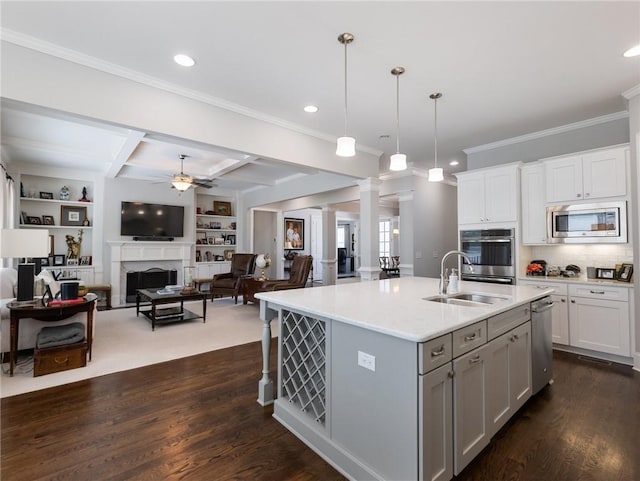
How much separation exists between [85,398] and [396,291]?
9.18 feet

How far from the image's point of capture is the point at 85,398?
A: 8.68 ft

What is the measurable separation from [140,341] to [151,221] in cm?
374

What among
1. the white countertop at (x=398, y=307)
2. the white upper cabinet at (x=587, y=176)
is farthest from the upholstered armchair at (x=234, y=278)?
the white upper cabinet at (x=587, y=176)

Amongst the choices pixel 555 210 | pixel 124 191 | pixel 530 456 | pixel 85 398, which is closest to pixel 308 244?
pixel 124 191

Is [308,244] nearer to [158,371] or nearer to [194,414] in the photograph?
[158,371]

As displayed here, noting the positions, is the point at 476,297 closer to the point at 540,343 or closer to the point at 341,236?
the point at 540,343

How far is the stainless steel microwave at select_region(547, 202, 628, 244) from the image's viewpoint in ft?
11.2

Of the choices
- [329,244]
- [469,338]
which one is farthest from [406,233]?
[469,338]

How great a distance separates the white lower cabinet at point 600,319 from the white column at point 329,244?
18.0 feet

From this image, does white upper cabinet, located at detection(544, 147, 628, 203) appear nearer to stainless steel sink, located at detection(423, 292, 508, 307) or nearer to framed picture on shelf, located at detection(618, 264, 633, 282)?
framed picture on shelf, located at detection(618, 264, 633, 282)

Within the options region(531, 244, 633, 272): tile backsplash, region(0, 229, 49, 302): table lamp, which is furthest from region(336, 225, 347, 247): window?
region(0, 229, 49, 302): table lamp

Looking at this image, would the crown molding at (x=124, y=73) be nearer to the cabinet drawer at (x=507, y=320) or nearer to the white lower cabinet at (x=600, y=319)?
the cabinet drawer at (x=507, y=320)

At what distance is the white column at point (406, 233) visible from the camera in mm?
6168

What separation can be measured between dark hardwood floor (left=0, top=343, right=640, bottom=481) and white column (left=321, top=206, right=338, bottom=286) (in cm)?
554
